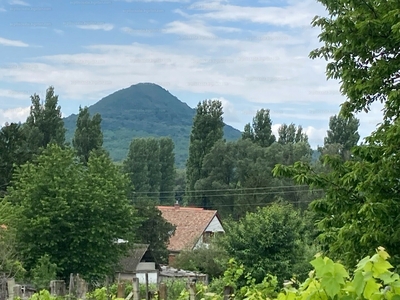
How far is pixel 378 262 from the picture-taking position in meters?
1.76

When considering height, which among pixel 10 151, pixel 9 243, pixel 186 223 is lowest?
pixel 186 223

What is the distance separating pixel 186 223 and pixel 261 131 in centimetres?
1873

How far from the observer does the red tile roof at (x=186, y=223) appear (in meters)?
46.3

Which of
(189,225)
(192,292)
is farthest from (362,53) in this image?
(189,225)

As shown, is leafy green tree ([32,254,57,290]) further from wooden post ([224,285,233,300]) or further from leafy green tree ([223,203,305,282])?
wooden post ([224,285,233,300])

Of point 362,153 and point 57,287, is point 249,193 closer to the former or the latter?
point 362,153

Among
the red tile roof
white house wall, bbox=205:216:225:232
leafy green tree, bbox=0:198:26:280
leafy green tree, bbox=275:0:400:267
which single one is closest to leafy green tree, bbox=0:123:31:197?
the red tile roof

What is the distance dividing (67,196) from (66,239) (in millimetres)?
2137

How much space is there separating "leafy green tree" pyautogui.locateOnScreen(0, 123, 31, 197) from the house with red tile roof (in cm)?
1139

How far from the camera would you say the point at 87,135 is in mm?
52281

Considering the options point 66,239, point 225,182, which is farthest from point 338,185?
point 225,182

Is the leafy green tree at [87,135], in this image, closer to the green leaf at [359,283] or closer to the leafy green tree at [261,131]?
the leafy green tree at [261,131]

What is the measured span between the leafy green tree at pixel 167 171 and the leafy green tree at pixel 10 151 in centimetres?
2468

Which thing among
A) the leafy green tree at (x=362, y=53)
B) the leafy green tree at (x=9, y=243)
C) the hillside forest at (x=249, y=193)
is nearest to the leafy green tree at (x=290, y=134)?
the hillside forest at (x=249, y=193)
